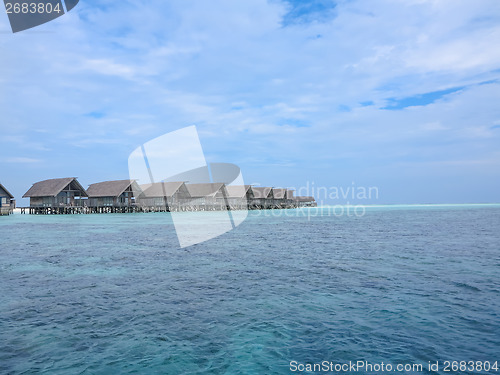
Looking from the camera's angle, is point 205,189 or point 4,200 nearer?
point 4,200

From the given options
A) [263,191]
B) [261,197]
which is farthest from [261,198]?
[263,191]

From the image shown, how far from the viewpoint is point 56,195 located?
55.3 m

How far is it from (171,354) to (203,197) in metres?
67.0

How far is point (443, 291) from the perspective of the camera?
28.7 ft

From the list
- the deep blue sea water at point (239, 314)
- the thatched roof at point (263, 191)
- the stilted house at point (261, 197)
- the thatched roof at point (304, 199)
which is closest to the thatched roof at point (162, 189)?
the stilted house at point (261, 197)

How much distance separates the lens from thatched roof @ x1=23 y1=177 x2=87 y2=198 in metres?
54.4

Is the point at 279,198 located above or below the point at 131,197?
below

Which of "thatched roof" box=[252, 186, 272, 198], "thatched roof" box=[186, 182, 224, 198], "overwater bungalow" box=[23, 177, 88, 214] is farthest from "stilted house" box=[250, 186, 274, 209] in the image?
"overwater bungalow" box=[23, 177, 88, 214]

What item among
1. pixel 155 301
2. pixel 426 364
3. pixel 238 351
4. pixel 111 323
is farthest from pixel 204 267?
pixel 426 364

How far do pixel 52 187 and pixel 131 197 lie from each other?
44.5 ft

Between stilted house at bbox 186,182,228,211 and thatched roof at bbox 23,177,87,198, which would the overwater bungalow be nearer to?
thatched roof at bbox 23,177,87,198

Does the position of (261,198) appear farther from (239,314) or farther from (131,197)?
(239,314)

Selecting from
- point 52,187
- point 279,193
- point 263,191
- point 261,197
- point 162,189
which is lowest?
point 261,197

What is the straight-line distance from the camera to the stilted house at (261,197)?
282ft
